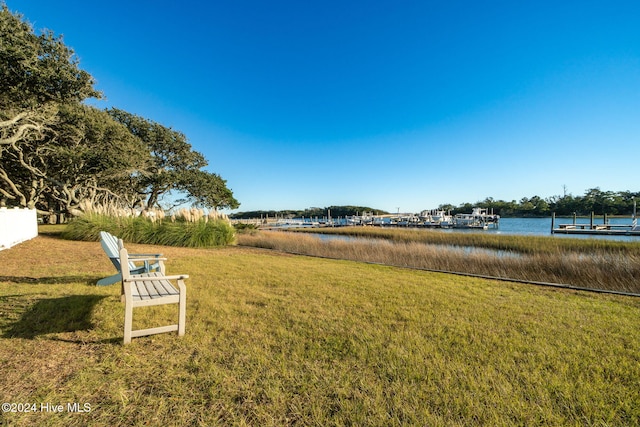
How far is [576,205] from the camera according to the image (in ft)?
219

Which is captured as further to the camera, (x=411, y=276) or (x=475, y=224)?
(x=475, y=224)

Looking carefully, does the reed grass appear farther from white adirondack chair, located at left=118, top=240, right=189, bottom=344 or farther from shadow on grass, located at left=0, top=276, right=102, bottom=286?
shadow on grass, located at left=0, top=276, right=102, bottom=286

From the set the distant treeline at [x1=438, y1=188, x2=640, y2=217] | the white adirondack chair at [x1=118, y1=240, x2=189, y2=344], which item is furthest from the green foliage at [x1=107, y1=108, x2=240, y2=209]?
the distant treeline at [x1=438, y1=188, x2=640, y2=217]

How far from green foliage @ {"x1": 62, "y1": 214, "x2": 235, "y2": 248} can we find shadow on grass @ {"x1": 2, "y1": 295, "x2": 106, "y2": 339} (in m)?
7.25

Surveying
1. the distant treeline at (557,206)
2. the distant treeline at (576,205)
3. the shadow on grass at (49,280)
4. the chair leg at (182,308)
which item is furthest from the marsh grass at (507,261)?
the distant treeline at (576,205)

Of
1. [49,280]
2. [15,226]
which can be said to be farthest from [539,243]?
[15,226]

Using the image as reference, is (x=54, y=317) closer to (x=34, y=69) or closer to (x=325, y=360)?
(x=325, y=360)

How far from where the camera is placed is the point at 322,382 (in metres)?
2.12

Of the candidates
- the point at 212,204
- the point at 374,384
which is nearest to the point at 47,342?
the point at 374,384

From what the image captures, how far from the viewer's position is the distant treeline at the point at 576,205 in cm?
6239

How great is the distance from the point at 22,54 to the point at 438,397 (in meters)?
11.4

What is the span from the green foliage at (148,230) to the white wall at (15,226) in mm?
1252

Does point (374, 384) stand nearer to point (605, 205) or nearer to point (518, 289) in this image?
point (518, 289)

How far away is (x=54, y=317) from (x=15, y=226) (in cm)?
918
